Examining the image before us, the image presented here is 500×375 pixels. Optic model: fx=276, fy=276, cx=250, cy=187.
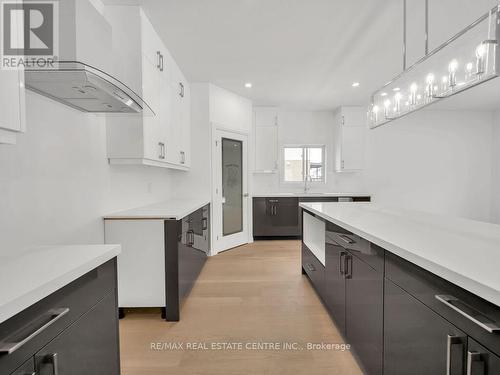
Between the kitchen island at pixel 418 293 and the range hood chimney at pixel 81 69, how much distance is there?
152cm

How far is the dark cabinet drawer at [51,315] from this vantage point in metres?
0.70

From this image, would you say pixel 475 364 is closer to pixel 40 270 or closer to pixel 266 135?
pixel 40 270

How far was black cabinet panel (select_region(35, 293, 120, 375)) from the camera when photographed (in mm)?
816

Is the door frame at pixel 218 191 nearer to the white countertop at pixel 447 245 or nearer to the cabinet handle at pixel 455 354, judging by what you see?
the white countertop at pixel 447 245

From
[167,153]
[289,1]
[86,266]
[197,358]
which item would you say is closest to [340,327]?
[197,358]

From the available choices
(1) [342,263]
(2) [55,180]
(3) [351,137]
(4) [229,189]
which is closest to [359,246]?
(1) [342,263]

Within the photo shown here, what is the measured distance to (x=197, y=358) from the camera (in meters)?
1.83

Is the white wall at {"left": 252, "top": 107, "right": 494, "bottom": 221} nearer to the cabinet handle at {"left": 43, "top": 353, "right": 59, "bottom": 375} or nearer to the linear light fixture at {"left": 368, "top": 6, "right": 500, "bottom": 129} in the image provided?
the linear light fixture at {"left": 368, "top": 6, "right": 500, "bottom": 129}

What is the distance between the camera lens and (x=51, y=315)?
841mm

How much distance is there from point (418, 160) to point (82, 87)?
20.9 ft

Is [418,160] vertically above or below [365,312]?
above

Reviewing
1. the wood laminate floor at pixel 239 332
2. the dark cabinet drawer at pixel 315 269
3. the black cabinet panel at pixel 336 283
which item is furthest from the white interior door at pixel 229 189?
the black cabinet panel at pixel 336 283

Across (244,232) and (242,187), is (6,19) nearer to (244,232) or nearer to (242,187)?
(242,187)

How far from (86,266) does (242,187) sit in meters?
3.87
